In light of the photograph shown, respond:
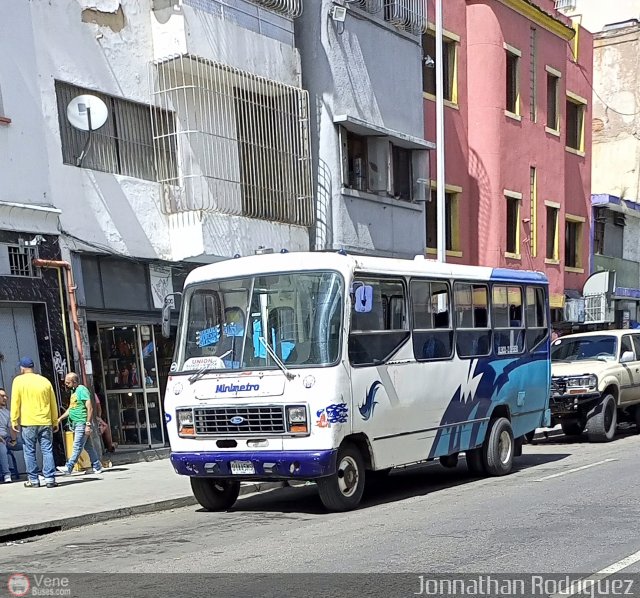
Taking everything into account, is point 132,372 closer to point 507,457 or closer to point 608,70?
point 507,457

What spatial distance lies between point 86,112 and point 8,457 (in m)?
5.58

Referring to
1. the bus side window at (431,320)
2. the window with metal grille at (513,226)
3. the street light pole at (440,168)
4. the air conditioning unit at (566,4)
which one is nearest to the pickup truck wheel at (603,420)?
the street light pole at (440,168)

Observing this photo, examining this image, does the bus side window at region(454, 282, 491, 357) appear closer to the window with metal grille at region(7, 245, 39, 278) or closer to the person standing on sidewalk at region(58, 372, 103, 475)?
the person standing on sidewalk at region(58, 372, 103, 475)

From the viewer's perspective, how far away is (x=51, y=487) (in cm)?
1253

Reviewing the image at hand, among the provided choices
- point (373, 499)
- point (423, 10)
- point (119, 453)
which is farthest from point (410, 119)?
point (373, 499)

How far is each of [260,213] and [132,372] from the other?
396cm

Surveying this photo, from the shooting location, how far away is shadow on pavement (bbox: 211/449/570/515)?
10.7m

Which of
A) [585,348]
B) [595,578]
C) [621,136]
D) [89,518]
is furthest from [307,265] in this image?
[621,136]

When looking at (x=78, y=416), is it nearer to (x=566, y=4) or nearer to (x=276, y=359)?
(x=276, y=359)

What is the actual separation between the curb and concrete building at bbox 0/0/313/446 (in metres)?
3.74

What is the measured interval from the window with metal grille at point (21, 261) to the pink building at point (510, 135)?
12133 mm

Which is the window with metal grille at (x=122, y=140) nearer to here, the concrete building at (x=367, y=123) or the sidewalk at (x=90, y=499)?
the concrete building at (x=367, y=123)

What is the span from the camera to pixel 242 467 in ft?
31.3

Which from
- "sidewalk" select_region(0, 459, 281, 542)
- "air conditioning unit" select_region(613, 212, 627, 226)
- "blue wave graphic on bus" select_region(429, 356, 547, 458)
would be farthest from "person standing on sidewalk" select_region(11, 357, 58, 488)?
"air conditioning unit" select_region(613, 212, 627, 226)
